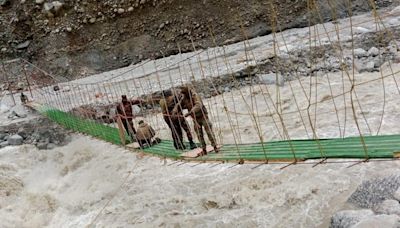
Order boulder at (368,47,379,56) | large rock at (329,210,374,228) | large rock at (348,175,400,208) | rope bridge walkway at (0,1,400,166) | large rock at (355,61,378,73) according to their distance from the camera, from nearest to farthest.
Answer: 1. large rock at (329,210,374,228)
2. large rock at (348,175,400,208)
3. rope bridge walkway at (0,1,400,166)
4. large rock at (355,61,378,73)
5. boulder at (368,47,379,56)

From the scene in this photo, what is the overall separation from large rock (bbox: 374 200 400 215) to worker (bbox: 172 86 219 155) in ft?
5.91

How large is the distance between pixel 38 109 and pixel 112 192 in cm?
411

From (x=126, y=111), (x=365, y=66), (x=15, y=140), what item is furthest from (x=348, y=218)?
(x=15, y=140)

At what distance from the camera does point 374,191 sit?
387 cm

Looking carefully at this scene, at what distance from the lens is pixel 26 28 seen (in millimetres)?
14125

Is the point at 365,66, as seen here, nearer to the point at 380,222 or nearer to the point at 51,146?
the point at 380,222

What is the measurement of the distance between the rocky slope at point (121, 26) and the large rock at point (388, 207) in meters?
8.31

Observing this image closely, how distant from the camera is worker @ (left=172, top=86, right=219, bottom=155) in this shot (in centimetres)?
483

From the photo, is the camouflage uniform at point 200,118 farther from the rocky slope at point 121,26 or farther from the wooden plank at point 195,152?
the rocky slope at point 121,26

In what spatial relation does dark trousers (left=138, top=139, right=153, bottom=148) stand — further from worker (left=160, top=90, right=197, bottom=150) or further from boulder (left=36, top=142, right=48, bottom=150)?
boulder (left=36, top=142, right=48, bottom=150)

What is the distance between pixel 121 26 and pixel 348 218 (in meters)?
10.6

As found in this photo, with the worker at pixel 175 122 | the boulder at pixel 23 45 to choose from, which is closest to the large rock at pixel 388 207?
the worker at pixel 175 122

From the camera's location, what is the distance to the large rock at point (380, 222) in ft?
9.74

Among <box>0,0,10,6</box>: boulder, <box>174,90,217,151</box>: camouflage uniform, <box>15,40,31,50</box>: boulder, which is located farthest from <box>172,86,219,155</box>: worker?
<box>0,0,10,6</box>: boulder
